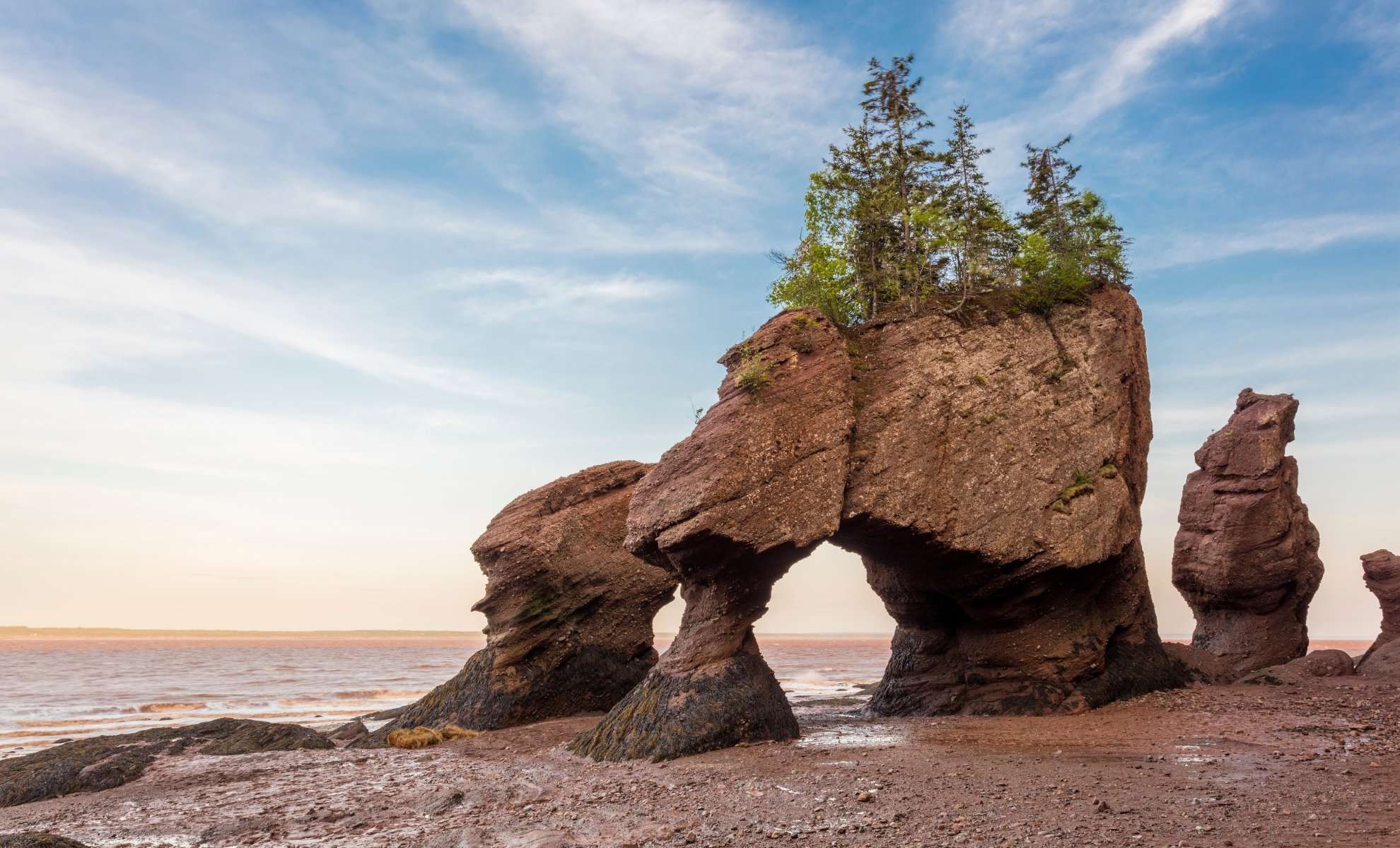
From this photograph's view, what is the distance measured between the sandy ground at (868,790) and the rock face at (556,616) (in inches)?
119

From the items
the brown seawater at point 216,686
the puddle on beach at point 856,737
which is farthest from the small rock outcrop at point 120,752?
the puddle on beach at point 856,737

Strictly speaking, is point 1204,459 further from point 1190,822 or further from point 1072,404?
point 1190,822

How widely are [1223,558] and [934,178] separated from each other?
14.1m

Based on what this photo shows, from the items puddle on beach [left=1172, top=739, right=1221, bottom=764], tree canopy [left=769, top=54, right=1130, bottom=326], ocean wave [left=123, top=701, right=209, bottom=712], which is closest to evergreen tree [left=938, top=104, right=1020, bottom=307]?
tree canopy [left=769, top=54, right=1130, bottom=326]

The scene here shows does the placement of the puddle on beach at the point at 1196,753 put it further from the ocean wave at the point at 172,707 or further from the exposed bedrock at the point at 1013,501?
the ocean wave at the point at 172,707

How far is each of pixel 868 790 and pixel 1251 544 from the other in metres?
20.4

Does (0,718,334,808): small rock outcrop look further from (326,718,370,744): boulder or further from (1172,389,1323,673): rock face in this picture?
(1172,389,1323,673): rock face

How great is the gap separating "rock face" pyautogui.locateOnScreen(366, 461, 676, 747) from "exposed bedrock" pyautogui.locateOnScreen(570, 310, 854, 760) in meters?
A: 4.91

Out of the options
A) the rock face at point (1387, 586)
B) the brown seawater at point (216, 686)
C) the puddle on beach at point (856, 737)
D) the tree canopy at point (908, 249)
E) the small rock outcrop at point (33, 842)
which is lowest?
the brown seawater at point (216, 686)

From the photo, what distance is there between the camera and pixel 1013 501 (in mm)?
18875

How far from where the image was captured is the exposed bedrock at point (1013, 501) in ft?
60.1

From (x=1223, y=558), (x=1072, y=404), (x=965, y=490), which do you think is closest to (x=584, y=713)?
(x=965, y=490)

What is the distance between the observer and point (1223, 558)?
26719 millimetres

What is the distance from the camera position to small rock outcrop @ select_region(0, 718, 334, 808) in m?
16.3
